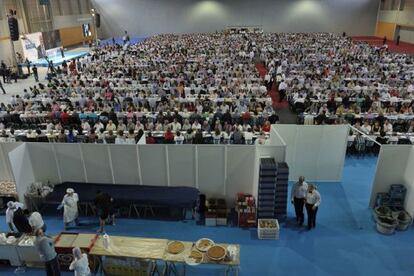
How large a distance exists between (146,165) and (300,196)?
14.0ft

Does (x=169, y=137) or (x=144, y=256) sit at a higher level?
(x=169, y=137)

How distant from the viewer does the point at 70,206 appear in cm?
859

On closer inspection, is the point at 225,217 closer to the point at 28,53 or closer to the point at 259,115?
the point at 259,115

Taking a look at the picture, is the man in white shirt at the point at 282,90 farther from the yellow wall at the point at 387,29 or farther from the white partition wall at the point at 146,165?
the yellow wall at the point at 387,29

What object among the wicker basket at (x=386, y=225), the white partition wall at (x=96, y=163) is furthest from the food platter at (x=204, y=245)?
the wicker basket at (x=386, y=225)

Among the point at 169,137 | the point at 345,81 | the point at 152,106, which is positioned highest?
the point at 345,81

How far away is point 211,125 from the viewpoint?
43.9 ft

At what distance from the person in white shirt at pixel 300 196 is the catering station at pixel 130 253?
2334mm

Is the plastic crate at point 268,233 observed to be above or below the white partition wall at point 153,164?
below

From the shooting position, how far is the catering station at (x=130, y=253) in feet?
22.2

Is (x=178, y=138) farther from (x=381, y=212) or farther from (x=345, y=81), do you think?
(x=345, y=81)

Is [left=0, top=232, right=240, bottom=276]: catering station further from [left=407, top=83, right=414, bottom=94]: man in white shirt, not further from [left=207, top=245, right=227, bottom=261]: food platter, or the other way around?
[left=407, top=83, right=414, bottom=94]: man in white shirt

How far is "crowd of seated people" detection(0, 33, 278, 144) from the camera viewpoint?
1246 centimetres

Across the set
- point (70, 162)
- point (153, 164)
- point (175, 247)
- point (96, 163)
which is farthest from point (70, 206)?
point (175, 247)
